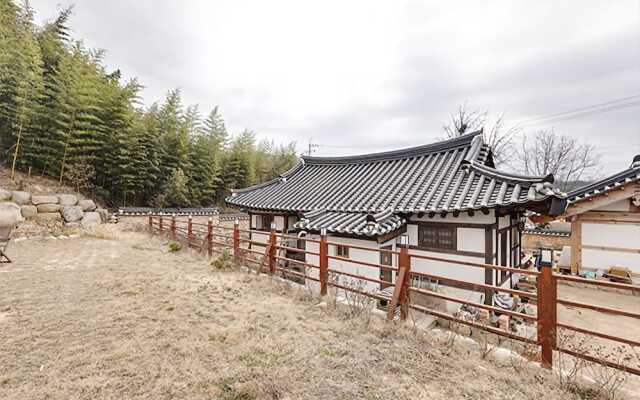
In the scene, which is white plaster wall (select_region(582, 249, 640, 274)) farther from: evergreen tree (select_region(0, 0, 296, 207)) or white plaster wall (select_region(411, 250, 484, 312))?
evergreen tree (select_region(0, 0, 296, 207))

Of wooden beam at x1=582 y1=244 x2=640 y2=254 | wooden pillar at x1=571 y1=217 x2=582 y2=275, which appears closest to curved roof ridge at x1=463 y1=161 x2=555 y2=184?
wooden pillar at x1=571 y1=217 x2=582 y2=275

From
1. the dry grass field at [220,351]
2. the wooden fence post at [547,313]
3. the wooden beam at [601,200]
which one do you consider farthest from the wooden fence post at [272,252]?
the wooden beam at [601,200]

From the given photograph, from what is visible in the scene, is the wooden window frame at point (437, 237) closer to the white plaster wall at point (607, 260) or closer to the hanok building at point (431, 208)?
the hanok building at point (431, 208)

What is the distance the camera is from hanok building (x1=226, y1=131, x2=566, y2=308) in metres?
5.15

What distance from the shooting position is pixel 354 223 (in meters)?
5.79

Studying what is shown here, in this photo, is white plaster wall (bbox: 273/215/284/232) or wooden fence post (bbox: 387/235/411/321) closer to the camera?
wooden fence post (bbox: 387/235/411/321)

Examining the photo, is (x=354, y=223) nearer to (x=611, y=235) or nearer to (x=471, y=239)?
(x=471, y=239)

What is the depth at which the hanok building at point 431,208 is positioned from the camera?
515 centimetres

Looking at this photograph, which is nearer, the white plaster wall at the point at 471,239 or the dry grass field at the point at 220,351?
the dry grass field at the point at 220,351

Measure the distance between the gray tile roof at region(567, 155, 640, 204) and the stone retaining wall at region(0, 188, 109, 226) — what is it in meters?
16.1

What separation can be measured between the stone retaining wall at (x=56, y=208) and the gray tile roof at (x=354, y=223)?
384 inches

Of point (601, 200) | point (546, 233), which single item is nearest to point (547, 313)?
point (601, 200)

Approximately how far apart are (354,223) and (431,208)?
1.57m

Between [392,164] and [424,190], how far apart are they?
2.54m
